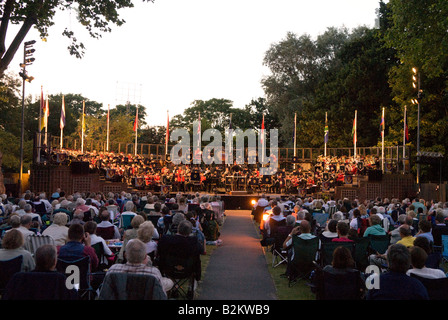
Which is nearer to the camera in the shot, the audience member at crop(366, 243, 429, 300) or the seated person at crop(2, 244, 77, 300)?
the seated person at crop(2, 244, 77, 300)

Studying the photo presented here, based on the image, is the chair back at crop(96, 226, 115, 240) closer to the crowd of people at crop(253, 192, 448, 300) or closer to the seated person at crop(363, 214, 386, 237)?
the crowd of people at crop(253, 192, 448, 300)

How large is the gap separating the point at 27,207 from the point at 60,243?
339 cm

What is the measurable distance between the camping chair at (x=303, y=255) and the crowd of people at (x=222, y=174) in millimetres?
18650

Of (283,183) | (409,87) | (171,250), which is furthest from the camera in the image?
(409,87)

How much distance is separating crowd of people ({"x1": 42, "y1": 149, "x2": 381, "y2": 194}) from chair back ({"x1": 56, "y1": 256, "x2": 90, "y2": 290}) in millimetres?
20091

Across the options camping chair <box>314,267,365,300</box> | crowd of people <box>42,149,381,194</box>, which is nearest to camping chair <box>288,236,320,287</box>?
camping chair <box>314,267,365,300</box>

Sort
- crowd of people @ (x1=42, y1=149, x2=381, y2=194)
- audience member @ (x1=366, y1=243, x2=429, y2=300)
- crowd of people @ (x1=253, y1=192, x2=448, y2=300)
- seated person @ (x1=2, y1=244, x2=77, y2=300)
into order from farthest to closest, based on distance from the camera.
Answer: crowd of people @ (x1=42, y1=149, x2=381, y2=194)
crowd of people @ (x1=253, y1=192, x2=448, y2=300)
audience member @ (x1=366, y1=243, x2=429, y2=300)
seated person @ (x1=2, y1=244, x2=77, y2=300)

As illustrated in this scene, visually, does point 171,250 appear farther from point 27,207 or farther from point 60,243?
point 27,207

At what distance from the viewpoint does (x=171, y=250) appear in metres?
7.14

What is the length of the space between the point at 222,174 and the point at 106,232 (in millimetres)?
21109

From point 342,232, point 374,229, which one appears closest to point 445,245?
point 374,229

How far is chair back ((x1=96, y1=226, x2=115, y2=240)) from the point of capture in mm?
9062

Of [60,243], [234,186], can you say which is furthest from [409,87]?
[60,243]

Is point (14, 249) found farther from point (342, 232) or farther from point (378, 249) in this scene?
point (378, 249)
